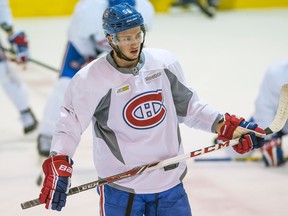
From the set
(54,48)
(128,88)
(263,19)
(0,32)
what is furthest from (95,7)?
(263,19)

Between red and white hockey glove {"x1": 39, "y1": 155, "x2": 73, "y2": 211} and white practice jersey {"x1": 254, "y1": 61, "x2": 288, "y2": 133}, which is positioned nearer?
red and white hockey glove {"x1": 39, "y1": 155, "x2": 73, "y2": 211}

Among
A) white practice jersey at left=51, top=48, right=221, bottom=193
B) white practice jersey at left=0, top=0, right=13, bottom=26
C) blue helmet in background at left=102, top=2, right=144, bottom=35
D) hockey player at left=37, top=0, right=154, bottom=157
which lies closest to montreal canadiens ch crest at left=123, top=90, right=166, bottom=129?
white practice jersey at left=51, top=48, right=221, bottom=193

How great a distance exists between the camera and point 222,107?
14.4ft

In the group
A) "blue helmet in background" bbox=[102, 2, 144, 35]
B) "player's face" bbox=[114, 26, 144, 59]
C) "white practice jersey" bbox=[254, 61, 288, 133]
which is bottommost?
"white practice jersey" bbox=[254, 61, 288, 133]

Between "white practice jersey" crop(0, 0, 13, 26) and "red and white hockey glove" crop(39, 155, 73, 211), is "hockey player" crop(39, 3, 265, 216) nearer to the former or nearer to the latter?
"red and white hockey glove" crop(39, 155, 73, 211)

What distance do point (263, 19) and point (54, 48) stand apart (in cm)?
252

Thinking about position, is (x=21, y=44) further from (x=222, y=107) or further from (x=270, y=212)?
(x=270, y=212)

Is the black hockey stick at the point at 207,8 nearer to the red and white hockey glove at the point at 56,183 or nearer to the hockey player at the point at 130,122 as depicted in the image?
the hockey player at the point at 130,122

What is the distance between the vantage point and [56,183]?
6.54ft

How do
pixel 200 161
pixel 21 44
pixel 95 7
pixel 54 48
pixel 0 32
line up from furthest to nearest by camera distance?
pixel 0 32, pixel 54 48, pixel 21 44, pixel 200 161, pixel 95 7

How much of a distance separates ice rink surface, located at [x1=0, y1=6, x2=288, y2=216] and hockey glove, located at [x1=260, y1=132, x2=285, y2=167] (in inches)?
1.9

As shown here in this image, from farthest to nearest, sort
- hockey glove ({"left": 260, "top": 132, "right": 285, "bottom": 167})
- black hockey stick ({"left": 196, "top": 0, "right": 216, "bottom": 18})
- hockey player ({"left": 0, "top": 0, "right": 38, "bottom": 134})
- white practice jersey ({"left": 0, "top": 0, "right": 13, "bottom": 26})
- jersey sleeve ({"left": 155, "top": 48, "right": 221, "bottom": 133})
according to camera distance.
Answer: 1. black hockey stick ({"left": 196, "top": 0, "right": 216, "bottom": 18})
2. hockey player ({"left": 0, "top": 0, "right": 38, "bottom": 134})
3. white practice jersey ({"left": 0, "top": 0, "right": 13, "bottom": 26})
4. hockey glove ({"left": 260, "top": 132, "right": 285, "bottom": 167})
5. jersey sleeve ({"left": 155, "top": 48, "right": 221, "bottom": 133})

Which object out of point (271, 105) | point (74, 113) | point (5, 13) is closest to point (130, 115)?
point (74, 113)

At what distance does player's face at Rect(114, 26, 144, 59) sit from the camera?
200cm
